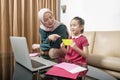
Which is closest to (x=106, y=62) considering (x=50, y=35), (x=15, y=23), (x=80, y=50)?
(x=80, y=50)

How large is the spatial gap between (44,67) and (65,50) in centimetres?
50

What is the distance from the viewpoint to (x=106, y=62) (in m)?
1.72

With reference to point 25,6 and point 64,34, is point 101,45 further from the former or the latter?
point 25,6

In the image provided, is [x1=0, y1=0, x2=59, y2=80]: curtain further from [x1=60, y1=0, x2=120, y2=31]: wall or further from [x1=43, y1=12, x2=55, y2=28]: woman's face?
[x1=43, y1=12, x2=55, y2=28]: woman's face

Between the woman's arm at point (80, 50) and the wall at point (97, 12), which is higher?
the wall at point (97, 12)

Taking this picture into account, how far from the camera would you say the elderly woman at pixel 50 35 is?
1.72 metres

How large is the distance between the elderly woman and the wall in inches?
30.9

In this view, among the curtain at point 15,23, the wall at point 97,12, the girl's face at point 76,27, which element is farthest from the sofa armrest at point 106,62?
the curtain at point 15,23

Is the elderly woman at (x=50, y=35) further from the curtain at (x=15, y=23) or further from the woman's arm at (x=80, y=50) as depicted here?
the curtain at (x=15, y=23)

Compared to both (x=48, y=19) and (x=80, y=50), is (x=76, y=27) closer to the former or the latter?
(x=80, y=50)

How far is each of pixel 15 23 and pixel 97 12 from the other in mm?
1261

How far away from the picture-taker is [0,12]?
2.41 metres

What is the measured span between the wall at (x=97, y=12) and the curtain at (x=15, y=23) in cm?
50

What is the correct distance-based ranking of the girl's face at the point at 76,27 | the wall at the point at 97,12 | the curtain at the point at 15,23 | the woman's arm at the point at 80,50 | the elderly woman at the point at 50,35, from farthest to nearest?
1. the curtain at the point at 15,23
2. the wall at the point at 97,12
3. the elderly woman at the point at 50,35
4. the girl's face at the point at 76,27
5. the woman's arm at the point at 80,50
